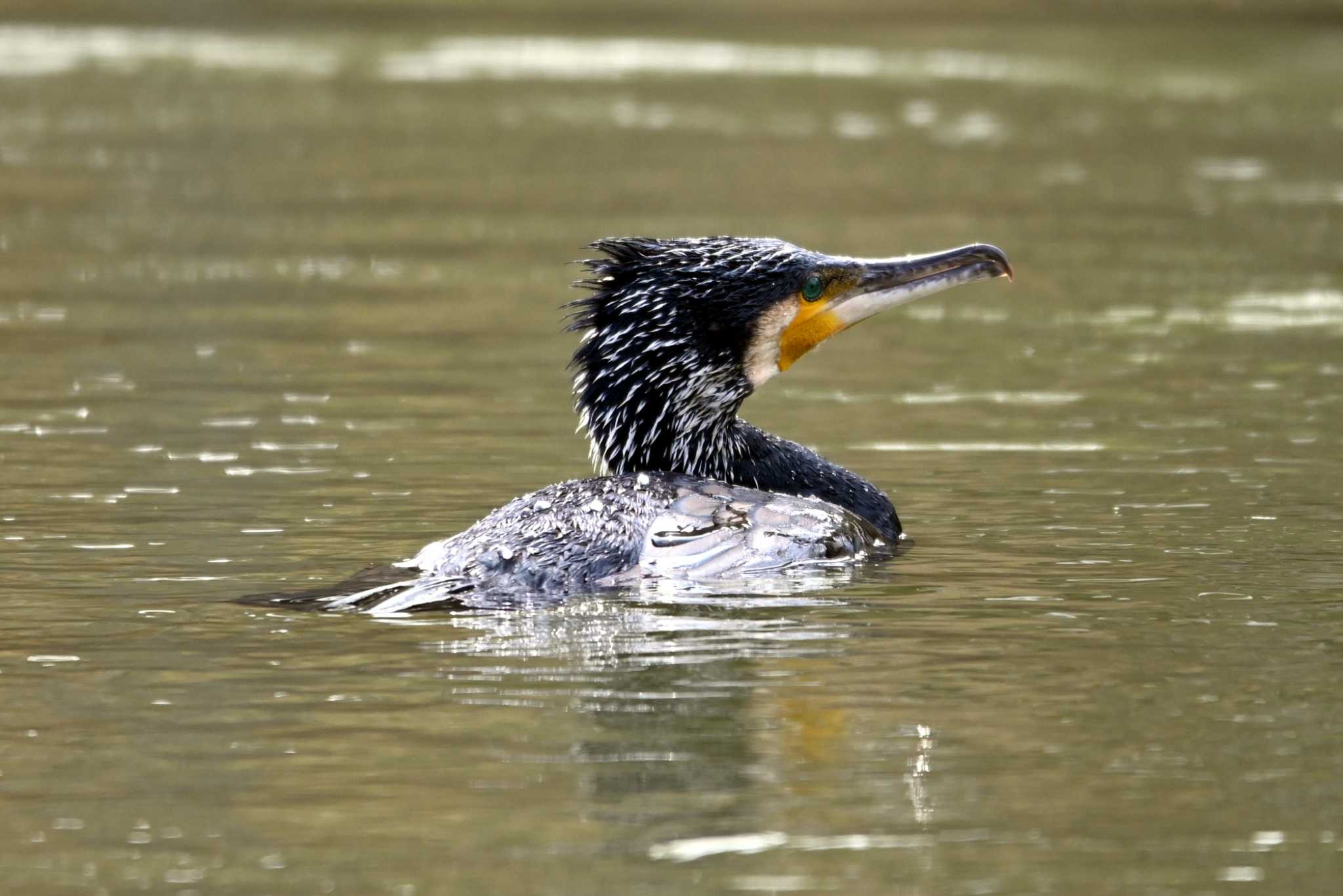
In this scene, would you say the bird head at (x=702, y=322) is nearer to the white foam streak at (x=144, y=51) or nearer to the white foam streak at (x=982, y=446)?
the white foam streak at (x=982, y=446)

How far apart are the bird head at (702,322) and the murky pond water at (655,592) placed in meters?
0.98

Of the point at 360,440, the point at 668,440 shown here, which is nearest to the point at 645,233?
the point at 360,440

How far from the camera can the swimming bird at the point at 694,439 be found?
8602 millimetres

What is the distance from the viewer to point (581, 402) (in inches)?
369

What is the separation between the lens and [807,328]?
9492mm

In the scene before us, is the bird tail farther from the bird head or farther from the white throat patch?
the white throat patch

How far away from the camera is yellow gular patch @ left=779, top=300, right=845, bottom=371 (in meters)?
9.45

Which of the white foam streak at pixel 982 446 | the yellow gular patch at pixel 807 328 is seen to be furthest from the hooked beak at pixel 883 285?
the white foam streak at pixel 982 446

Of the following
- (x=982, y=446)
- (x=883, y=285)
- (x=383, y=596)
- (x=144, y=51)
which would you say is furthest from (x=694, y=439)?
(x=144, y=51)

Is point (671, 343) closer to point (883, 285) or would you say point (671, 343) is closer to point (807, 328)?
point (807, 328)

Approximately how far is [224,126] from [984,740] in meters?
23.0

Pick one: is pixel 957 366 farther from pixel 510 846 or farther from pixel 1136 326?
pixel 510 846

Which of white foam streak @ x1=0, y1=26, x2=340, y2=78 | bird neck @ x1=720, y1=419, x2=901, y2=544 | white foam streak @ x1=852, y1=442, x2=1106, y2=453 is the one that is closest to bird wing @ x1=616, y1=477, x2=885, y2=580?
bird neck @ x1=720, y1=419, x2=901, y2=544

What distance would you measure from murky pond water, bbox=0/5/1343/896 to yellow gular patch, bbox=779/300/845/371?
0.94 m
